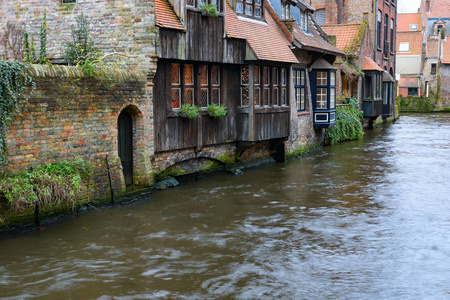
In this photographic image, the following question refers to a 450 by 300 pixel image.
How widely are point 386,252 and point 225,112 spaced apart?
26.1ft

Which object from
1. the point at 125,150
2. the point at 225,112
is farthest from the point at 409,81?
the point at 125,150

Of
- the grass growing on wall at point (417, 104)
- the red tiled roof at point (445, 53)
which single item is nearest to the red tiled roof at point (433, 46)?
the red tiled roof at point (445, 53)

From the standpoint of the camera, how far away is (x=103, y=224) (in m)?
11.5

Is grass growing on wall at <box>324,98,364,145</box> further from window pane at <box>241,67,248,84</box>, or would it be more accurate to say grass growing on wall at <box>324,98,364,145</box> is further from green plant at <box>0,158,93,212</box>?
Result: green plant at <box>0,158,93,212</box>

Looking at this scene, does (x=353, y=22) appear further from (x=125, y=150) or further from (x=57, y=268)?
(x=57, y=268)

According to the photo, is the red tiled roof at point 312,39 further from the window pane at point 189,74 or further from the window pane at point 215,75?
the window pane at point 189,74

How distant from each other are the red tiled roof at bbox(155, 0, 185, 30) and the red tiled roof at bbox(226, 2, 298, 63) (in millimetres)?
2426

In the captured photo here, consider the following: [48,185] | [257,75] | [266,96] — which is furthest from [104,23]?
[266,96]

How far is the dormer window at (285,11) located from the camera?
22.4 metres

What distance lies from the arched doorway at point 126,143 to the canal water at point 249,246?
34.7 inches

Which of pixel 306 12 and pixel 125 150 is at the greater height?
pixel 306 12

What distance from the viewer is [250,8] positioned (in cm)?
1936

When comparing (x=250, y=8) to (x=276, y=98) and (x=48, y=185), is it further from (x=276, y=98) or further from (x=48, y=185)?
(x=48, y=185)

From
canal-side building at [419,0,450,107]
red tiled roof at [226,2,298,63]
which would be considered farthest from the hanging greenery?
canal-side building at [419,0,450,107]
